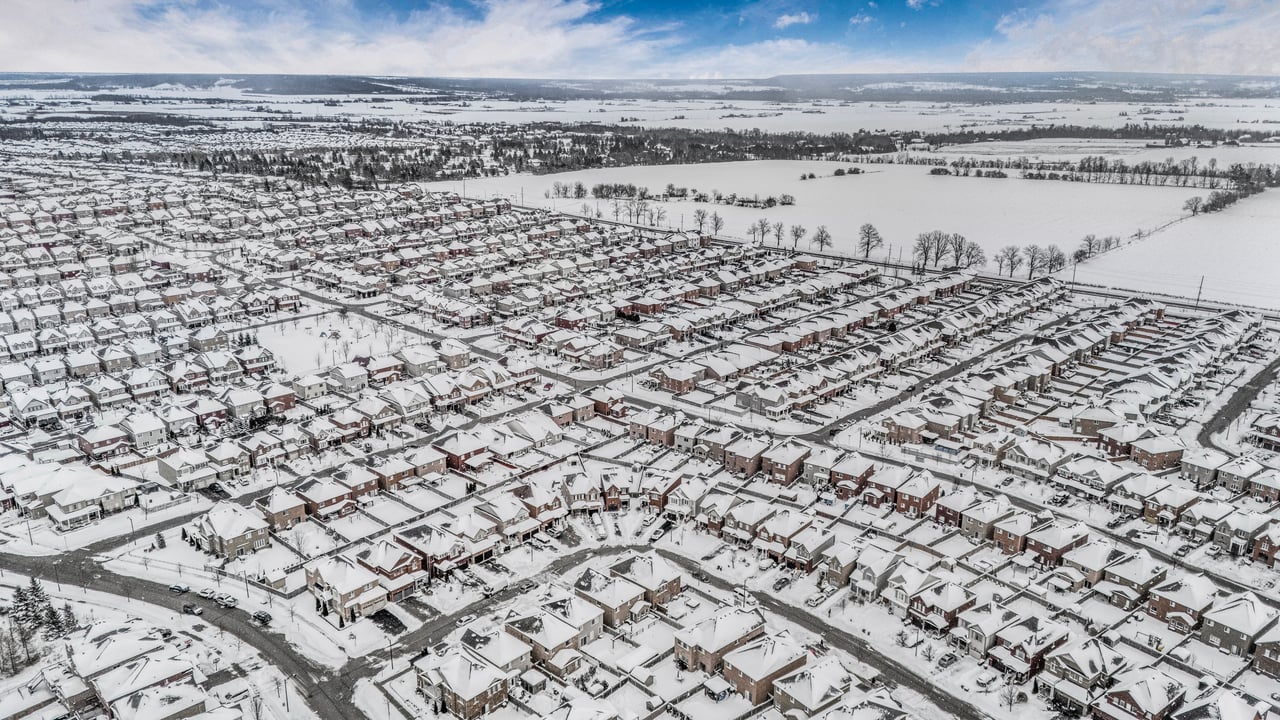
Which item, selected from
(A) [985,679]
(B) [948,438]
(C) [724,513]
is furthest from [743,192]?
(A) [985,679]

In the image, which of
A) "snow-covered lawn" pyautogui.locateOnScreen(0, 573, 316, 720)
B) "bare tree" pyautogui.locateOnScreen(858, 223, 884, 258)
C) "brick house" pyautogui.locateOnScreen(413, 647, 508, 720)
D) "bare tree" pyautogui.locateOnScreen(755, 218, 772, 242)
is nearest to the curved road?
"snow-covered lawn" pyautogui.locateOnScreen(0, 573, 316, 720)

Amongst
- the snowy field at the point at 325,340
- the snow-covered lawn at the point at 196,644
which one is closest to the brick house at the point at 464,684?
the snow-covered lawn at the point at 196,644

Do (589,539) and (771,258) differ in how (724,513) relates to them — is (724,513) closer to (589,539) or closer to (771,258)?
(589,539)

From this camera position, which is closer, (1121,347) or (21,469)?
(21,469)

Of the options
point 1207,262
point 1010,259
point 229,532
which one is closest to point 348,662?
point 229,532

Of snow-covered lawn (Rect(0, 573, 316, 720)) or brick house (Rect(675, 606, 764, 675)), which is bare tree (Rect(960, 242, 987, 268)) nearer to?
brick house (Rect(675, 606, 764, 675))

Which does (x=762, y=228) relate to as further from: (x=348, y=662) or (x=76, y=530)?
(x=348, y=662)

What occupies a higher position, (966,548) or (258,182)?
(258,182)
